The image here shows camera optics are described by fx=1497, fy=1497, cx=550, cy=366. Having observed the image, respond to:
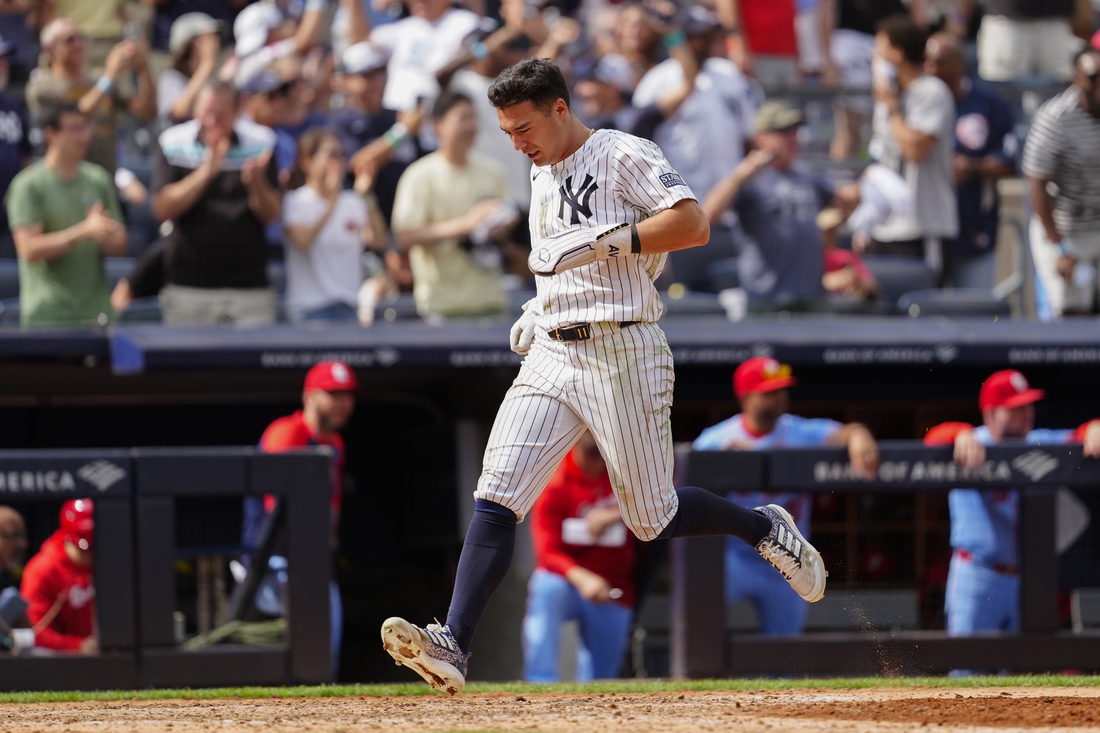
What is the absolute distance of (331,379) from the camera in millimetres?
6691

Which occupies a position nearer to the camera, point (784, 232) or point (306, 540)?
point (306, 540)

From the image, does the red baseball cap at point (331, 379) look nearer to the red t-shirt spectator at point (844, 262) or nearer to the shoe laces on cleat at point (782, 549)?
the shoe laces on cleat at point (782, 549)

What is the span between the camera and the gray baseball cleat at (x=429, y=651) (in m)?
3.77

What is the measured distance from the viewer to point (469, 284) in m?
7.61

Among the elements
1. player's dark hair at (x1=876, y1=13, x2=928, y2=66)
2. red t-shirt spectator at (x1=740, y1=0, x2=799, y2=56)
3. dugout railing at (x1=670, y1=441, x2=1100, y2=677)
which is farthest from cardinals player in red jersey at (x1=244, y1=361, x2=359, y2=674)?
red t-shirt spectator at (x1=740, y1=0, x2=799, y2=56)

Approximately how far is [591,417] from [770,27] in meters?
6.58

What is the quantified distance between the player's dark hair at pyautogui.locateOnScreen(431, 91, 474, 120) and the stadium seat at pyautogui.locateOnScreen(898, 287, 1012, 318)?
2568 millimetres

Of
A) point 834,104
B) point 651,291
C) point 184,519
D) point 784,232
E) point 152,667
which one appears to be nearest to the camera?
point 651,291

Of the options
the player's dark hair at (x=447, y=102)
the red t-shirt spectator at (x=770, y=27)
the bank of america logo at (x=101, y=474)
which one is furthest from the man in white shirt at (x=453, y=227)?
the red t-shirt spectator at (x=770, y=27)

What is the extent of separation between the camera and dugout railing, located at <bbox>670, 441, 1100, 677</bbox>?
20.4 feet

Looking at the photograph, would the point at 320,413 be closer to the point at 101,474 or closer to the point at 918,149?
the point at 101,474

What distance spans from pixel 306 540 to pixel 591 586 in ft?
3.97

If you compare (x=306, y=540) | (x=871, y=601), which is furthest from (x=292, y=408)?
(x=871, y=601)

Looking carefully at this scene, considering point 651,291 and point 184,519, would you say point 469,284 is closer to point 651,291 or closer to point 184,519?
point 184,519
